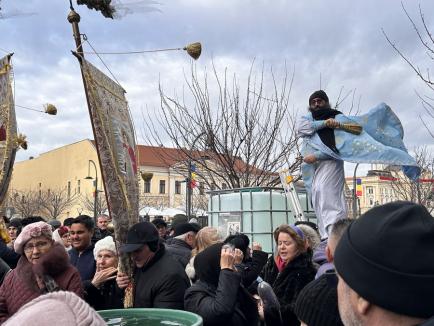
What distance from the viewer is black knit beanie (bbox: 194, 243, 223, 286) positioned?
10.8 ft

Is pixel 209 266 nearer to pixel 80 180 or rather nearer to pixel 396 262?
pixel 396 262

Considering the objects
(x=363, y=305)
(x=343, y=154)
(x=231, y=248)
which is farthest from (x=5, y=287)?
(x=343, y=154)

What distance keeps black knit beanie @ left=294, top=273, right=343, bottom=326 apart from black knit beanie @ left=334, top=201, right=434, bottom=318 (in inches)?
23.5

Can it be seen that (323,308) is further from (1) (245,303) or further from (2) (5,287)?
(2) (5,287)

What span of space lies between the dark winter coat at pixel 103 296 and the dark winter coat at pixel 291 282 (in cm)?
123

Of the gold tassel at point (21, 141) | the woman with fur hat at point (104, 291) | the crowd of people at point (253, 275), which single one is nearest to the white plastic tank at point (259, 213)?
the crowd of people at point (253, 275)

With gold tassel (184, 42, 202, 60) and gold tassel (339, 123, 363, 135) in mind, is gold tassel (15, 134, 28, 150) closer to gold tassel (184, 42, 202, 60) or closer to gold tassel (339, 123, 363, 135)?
gold tassel (184, 42, 202, 60)

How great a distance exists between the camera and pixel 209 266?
130 inches

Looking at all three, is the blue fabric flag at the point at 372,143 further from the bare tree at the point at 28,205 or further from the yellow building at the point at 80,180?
the yellow building at the point at 80,180

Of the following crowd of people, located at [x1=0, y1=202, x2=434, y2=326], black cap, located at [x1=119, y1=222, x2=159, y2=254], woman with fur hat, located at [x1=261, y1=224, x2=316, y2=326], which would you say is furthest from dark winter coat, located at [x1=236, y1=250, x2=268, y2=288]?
black cap, located at [x1=119, y1=222, x2=159, y2=254]

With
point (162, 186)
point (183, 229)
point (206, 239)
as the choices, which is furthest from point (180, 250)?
point (162, 186)

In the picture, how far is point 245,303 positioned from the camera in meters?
A: 3.40

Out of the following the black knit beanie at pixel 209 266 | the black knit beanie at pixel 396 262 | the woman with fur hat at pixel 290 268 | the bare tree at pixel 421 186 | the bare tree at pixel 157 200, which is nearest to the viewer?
the black knit beanie at pixel 396 262

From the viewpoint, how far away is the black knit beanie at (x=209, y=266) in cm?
329
